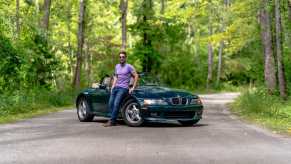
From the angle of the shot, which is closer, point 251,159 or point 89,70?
point 251,159

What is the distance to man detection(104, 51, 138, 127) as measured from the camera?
16.2 metres

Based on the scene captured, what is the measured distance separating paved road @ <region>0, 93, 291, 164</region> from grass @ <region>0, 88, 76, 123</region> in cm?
493

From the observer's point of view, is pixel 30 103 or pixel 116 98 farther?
pixel 30 103

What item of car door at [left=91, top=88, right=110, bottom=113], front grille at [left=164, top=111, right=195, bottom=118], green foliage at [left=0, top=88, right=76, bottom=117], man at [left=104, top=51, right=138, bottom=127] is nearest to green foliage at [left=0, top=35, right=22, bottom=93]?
green foliage at [left=0, top=88, right=76, bottom=117]

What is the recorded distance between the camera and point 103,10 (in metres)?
64.8

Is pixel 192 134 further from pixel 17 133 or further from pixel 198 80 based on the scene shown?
pixel 198 80

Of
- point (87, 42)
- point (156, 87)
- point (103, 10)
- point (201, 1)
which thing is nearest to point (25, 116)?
point (156, 87)

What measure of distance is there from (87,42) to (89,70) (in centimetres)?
268

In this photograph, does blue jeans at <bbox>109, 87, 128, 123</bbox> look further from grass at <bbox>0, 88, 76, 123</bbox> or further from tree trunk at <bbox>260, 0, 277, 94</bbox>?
tree trunk at <bbox>260, 0, 277, 94</bbox>

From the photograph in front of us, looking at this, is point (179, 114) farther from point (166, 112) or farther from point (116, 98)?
point (116, 98)

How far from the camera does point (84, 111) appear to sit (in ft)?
60.1

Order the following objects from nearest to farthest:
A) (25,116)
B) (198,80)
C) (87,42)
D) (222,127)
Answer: (222,127) < (25,116) < (87,42) < (198,80)

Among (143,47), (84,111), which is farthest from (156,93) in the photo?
(143,47)

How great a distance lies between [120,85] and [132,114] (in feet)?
2.58
